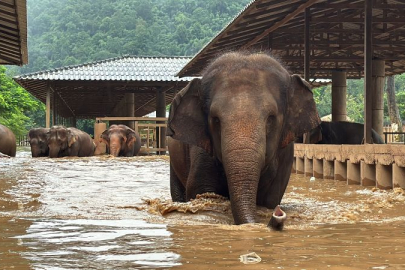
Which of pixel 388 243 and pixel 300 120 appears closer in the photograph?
pixel 388 243

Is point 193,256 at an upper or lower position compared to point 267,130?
lower

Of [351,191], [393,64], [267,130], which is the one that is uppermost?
[393,64]

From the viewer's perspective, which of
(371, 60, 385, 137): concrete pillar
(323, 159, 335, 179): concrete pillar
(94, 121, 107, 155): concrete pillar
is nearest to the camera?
(323, 159, 335, 179): concrete pillar

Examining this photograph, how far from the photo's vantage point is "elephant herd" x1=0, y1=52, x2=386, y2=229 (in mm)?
5512

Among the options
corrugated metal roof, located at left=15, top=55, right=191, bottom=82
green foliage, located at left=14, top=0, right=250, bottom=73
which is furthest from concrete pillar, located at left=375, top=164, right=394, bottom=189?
green foliage, located at left=14, top=0, right=250, bottom=73

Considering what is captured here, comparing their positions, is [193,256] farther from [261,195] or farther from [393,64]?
[393,64]

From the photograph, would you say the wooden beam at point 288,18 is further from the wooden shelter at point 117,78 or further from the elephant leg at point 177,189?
the wooden shelter at point 117,78

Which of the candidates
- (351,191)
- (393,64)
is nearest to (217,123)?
(351,191)

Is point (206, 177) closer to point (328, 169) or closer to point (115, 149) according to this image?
point (328, 169)

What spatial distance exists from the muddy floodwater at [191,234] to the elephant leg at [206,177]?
156 mm

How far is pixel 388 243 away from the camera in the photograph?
4.36 metres

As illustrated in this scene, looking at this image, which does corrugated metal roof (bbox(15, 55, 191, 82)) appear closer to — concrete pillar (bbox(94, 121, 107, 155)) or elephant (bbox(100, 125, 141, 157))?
concrete pillar (bbox(94, 121, 107, 155))

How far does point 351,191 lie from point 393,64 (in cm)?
1848

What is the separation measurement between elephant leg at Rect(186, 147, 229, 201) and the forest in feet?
176
